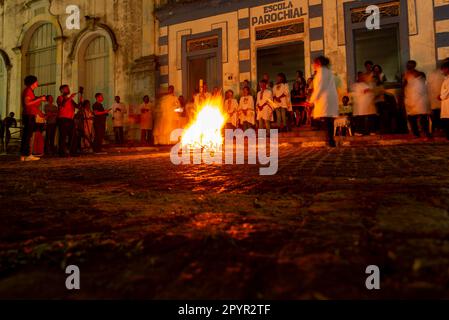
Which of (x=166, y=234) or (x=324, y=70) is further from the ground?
(x=324, y=70)

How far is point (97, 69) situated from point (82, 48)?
115cm

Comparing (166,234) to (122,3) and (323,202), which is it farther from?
(122,3)

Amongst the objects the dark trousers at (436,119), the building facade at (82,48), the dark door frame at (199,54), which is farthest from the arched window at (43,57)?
the dark trousers at (436,119)

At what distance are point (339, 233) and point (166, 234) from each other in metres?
0.73

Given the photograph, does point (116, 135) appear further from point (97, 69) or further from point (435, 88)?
point (435, 88)

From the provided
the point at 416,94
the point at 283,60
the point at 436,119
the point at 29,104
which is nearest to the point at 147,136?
the point at 29,104

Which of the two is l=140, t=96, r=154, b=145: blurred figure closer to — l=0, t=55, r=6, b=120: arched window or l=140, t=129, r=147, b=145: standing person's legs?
l=140, t=129, r=147, b=145: standing person's legs

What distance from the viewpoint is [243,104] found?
11.0 metres

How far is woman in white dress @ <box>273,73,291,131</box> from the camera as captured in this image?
10.2 metres

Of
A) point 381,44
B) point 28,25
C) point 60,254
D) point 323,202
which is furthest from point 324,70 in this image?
point 28,25

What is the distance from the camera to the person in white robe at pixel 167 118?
12.5 meters

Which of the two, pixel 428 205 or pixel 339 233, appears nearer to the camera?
pixel 339 233

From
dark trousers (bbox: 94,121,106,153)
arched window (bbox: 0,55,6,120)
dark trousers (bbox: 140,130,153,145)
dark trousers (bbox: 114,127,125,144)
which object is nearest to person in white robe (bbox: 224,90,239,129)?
dark trousers (bbox: 140,130,153,145)

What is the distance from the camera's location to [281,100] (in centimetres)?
1024
